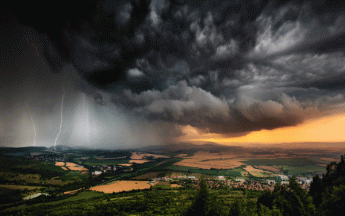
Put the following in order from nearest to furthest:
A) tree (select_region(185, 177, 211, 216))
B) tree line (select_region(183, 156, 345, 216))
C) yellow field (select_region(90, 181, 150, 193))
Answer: tree line (select_region(183, 156, 345, 216))
tree (select_region(185, 177, 211, 216))
yellow field (select_region(90, 181, 150, 193))

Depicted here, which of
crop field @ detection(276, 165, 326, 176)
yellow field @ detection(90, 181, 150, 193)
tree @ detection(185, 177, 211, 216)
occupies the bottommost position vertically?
crop field @ detection(276, 165, 326, 176)

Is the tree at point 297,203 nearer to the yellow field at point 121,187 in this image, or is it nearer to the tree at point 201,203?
the tree at point 201,203

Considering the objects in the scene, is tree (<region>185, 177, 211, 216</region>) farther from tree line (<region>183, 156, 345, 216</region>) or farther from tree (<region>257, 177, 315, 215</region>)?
Answer: tree (<region>257, 177, 315, 215</region>)

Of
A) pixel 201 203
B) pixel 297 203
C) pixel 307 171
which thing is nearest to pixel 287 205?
pixel 297 203

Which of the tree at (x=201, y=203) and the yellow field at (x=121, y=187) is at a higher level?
the tree at (x=201, y=203)

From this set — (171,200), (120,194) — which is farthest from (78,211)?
(171,200)

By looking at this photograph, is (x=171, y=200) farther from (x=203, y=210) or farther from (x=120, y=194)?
(x=203, y=210)

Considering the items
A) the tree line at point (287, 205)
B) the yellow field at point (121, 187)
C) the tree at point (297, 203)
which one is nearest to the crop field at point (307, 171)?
the yellow field at point (121, 187)

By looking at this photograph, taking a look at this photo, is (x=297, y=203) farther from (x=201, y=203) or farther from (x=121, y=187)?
(x=121, y=187)

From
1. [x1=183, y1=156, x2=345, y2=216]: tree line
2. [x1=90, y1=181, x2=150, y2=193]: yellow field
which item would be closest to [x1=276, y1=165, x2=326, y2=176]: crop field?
[x1=90, y1=181, x2=150, y2=193]: yellow field

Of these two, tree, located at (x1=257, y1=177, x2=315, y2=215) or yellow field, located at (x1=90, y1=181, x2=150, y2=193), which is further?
yellow field, located at (x1=90, y1=181, x2=150, y2=193)

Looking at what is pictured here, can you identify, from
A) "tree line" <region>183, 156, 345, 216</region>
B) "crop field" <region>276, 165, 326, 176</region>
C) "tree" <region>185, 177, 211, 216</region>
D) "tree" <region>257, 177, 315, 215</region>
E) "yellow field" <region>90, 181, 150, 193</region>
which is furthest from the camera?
"crop field" <region>276, 165, 326, 176</region>

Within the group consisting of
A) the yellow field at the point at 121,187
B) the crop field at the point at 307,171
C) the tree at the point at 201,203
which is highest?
the tree at the point at 201,203
